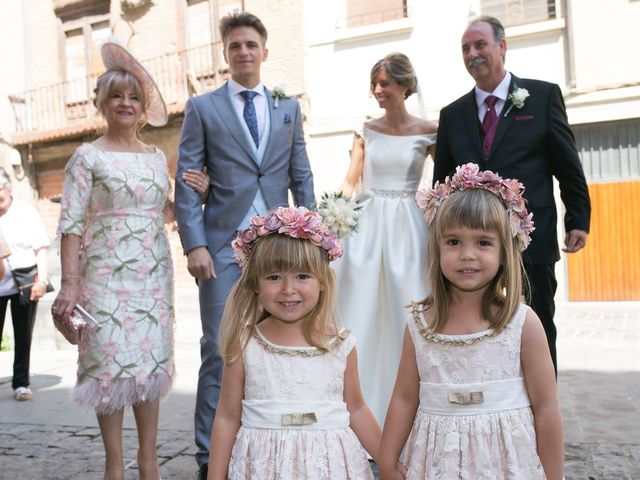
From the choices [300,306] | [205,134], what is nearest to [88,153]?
[205,134]

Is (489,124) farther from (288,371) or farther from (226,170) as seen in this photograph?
(288,371)

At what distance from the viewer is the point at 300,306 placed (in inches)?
97.7

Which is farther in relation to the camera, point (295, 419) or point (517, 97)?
point (517, 97)

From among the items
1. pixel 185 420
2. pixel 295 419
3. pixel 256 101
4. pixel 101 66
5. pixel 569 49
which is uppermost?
pixel 101 66

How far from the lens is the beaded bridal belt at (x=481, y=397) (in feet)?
7.48

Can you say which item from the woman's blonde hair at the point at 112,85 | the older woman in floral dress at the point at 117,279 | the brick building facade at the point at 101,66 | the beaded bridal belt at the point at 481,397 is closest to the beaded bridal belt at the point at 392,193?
the older woman in floral dress at the point at 117,279

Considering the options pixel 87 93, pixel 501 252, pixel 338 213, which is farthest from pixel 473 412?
pixel 87 93

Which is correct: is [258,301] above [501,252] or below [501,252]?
below

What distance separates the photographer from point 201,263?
3.46 metres

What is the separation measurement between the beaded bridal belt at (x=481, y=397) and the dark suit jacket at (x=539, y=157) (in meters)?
1.34

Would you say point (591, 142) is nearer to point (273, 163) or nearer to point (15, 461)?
point (273, 163)

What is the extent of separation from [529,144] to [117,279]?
2.13 metres

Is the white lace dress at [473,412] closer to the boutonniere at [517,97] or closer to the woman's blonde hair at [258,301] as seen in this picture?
the woman's blonde hair at [258,301]

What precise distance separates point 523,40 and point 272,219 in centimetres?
980
